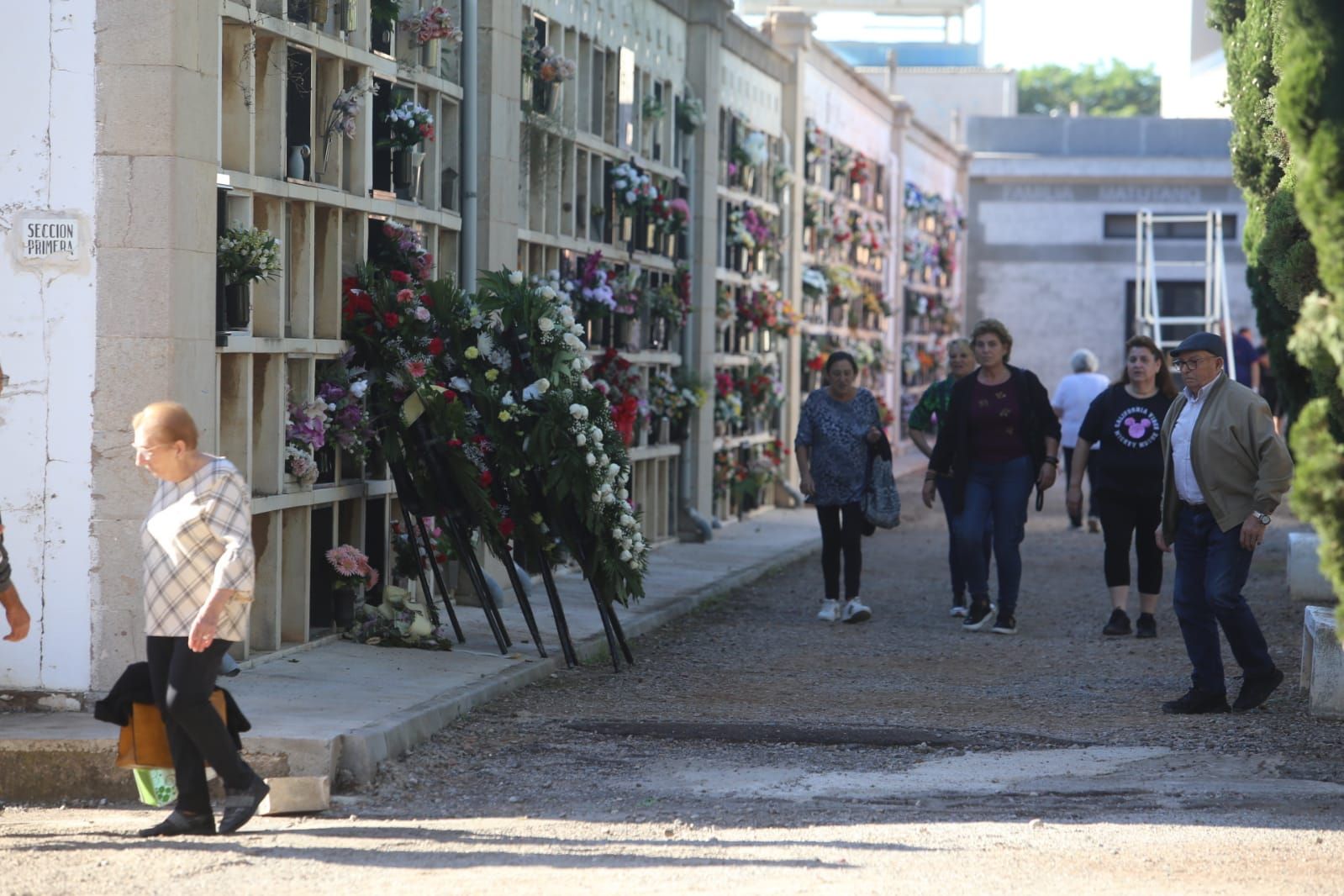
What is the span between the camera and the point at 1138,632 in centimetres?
1043

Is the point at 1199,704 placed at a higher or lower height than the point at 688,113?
lower

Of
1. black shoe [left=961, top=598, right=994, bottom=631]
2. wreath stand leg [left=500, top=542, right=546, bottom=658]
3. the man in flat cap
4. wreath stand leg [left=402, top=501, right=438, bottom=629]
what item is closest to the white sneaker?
black shoe [left=961, top=598, right=994, bottom=631]

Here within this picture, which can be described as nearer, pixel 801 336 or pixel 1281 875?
pixel 1281 875

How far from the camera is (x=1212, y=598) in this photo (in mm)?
7887

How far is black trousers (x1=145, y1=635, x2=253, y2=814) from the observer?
5.63 meters

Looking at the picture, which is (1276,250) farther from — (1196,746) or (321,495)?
(321,495)

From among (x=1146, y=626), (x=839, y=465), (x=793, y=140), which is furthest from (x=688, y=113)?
(x=1146, y=626)

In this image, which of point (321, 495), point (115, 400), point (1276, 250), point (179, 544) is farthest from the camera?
point (1276, 250)

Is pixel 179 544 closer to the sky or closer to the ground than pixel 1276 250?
closer to the ground

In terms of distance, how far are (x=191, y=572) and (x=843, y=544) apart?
5876 mm

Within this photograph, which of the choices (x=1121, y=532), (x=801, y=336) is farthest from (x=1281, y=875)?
(x=801, y=336)

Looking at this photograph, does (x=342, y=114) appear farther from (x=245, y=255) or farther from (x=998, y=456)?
(x=998, y=456)

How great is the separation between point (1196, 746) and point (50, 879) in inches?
161

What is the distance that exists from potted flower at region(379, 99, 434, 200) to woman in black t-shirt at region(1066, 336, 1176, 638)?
3.67 metres
